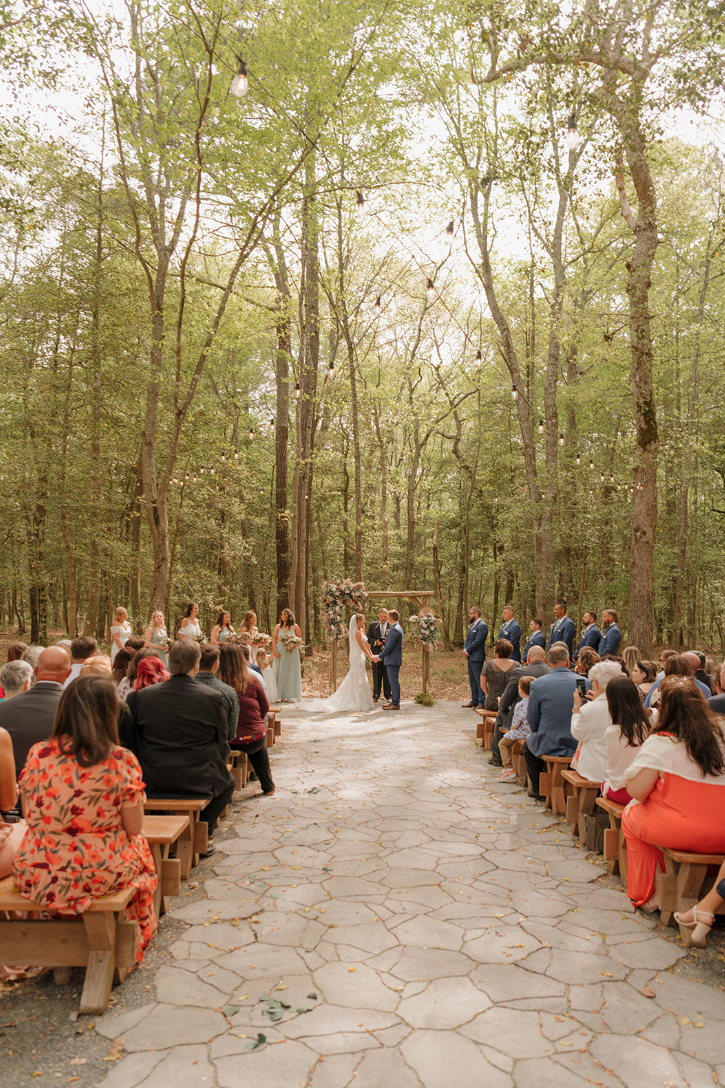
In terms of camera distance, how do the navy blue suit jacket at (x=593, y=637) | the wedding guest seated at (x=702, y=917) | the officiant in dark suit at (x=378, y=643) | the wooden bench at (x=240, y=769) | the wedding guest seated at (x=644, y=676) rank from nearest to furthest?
the wedding guest seated at (x=702, y=917), the wedding guest seated at (x=644, y=676), the wooden bench at (x=240, y=769), the navy blue suit jacket at (x=593, y=637), the officiant in dark suit at (x=378, y=643)

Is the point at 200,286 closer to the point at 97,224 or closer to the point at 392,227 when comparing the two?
the point at 97,224

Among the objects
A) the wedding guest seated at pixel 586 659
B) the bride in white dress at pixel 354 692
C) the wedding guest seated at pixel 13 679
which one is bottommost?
the bride in white dress at pixel 354 692

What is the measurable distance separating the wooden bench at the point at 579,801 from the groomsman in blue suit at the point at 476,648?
5.63 m

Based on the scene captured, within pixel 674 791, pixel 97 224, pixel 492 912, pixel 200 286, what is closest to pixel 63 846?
pixel 492 912

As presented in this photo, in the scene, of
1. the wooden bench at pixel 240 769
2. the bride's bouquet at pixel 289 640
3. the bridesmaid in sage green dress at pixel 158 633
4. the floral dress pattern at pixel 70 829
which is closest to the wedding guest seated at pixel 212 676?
the wooden bench at pixel 240 769

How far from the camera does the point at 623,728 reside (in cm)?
471

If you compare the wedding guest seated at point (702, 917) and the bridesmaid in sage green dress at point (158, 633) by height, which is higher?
the bridesmaid in sage green dress at point (158, 633)

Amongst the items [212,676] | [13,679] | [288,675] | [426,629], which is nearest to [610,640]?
[426,629]

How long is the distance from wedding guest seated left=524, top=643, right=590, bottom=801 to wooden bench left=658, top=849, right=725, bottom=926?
7.05 feet

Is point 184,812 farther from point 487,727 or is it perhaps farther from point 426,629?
point 426,629

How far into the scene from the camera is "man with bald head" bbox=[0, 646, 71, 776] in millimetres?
4109

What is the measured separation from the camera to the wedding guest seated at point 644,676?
641 cm

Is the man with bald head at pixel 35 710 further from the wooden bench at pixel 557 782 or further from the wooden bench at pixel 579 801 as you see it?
the wooden bench at pixel 557 782

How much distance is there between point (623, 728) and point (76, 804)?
11.2 feet
